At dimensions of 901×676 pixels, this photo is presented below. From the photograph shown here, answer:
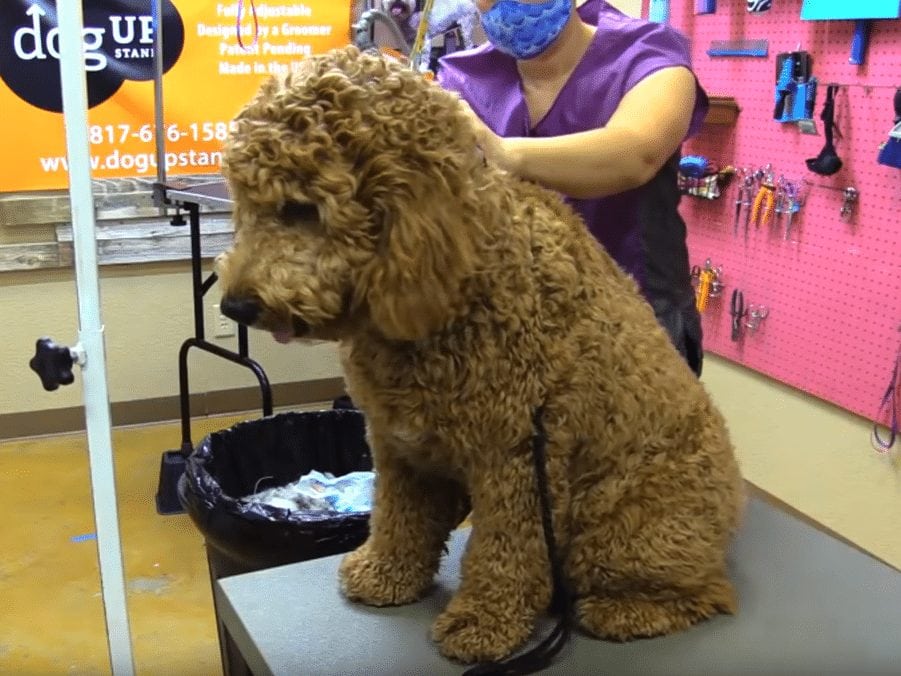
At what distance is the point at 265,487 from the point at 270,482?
0.06ft

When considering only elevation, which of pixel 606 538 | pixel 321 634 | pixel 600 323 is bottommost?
pixel 321 634

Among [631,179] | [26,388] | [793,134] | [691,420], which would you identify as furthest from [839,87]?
[26,388]

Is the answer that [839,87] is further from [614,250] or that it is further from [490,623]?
[490,623]

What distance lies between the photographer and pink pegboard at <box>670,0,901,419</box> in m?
2.19

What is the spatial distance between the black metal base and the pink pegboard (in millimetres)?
1536

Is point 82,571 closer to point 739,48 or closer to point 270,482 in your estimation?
point 270,482

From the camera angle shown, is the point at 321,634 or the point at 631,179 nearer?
the point at 321,634

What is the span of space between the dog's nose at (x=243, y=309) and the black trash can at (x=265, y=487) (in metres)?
0.76

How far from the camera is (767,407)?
2.66 metres

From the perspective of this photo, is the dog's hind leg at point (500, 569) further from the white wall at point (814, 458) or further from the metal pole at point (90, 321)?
the white wall at point (814, 458)

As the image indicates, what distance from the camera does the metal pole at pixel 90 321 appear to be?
3.39ft

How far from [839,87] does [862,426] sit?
0.79m

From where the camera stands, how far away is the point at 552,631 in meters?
1.10

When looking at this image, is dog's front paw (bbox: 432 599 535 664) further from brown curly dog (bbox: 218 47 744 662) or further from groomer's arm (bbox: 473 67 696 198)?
groomer's arm (bbox: 473 67 696 198)
